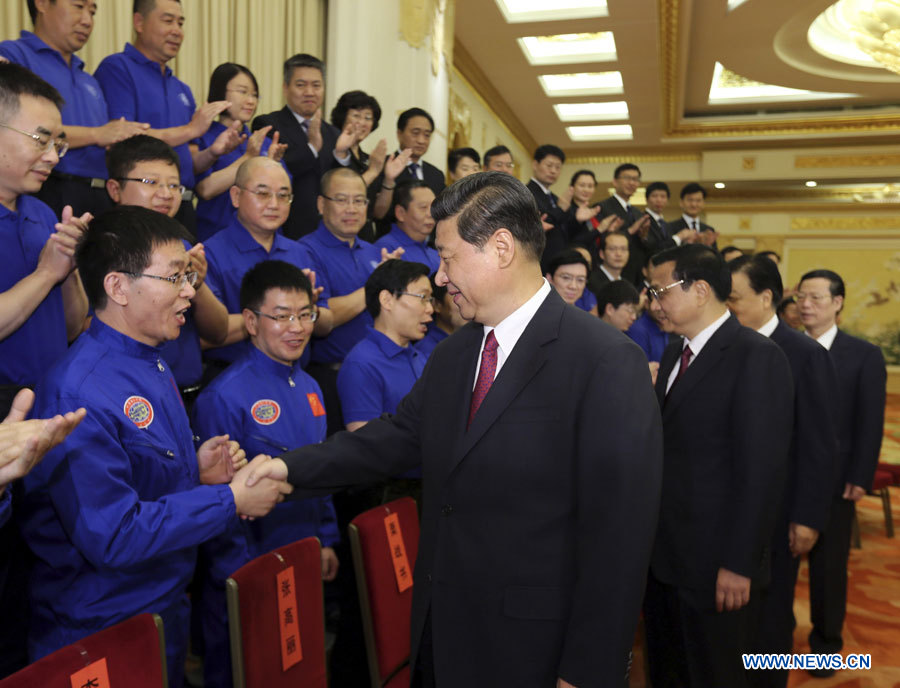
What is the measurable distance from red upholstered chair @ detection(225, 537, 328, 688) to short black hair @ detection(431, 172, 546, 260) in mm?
821

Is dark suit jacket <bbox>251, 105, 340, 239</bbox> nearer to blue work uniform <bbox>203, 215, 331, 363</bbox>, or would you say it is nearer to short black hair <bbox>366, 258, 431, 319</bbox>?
blue work uniform <bbox>203, 215, 331, 363</bbox>

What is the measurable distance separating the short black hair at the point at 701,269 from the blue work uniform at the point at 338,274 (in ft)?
4.48

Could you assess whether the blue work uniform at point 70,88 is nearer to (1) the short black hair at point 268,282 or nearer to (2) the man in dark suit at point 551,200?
(1) the short black hair at point 268,282

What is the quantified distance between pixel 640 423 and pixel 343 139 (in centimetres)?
268

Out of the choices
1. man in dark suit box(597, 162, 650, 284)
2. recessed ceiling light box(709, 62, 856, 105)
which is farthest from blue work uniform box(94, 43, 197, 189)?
recessed ceiling light box(709, 62, 856, 105)

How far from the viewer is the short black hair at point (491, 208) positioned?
134 cm

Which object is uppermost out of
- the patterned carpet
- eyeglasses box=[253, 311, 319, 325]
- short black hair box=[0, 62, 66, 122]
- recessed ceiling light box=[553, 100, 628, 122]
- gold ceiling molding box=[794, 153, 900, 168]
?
recessed ceiling light box=[553, 100, 628, 122]

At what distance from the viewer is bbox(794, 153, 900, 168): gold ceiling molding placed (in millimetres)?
11422

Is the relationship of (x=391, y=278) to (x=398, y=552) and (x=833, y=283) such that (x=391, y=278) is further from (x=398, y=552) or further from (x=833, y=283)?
(x=833, y=283)

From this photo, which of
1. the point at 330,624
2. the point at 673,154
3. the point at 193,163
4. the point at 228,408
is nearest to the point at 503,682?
the point at 228,408

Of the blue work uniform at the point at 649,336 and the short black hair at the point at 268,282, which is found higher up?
the short black hair at the point at 268,282

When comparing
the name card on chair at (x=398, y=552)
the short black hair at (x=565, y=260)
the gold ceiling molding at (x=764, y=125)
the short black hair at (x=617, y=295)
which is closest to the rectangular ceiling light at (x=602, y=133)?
the gold ceiling molding at (x=764, y=125)

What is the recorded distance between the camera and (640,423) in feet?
4.06

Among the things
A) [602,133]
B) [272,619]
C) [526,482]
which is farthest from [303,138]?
[602,133]
